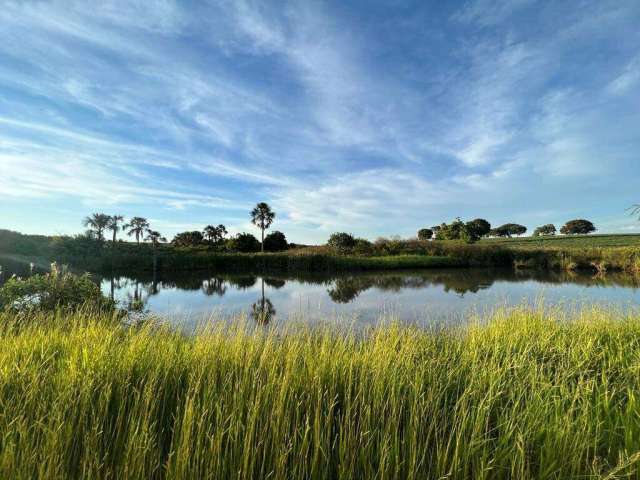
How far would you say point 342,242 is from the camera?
131 ft

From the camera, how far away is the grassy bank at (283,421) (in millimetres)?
1763

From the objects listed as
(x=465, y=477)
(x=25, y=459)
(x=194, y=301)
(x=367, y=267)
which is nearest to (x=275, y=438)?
(x=465, y=477)

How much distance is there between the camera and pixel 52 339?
3822 mm

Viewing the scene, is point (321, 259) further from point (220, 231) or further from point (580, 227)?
point (580, 227)

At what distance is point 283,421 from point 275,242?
55.9m

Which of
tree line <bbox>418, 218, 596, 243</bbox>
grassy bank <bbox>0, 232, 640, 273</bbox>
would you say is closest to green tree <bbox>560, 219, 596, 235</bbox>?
tree line <bbox>418, 218, 596, 243</bbox>

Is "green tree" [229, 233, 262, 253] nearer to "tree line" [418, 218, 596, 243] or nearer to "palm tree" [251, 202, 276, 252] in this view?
"palm tree" [251, 202, 276, 252]

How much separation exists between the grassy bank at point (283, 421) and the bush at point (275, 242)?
52957 mm

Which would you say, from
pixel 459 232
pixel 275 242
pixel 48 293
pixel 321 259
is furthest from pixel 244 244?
pixel 48 293

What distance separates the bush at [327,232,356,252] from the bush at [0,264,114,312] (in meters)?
33.5

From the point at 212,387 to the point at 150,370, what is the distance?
60cm

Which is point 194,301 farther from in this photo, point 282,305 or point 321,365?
point 321,365

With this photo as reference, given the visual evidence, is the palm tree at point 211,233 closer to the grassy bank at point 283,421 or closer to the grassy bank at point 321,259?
the grassy bank at point 321,259

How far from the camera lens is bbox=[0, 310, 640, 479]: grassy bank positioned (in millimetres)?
1763
